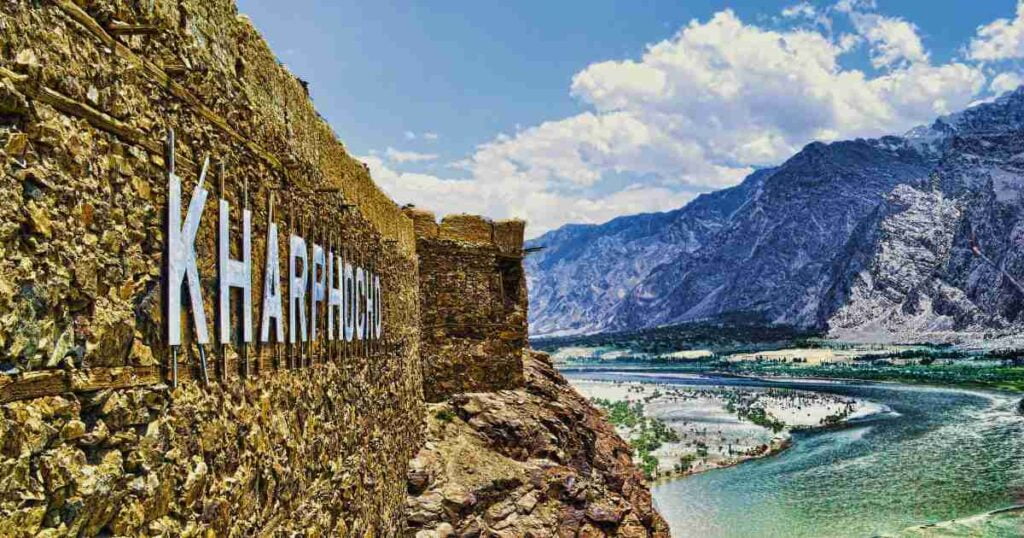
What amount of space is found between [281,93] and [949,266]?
16770 centimetres

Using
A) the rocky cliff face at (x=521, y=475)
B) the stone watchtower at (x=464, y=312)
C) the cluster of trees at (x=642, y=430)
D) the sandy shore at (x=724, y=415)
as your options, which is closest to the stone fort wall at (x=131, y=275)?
the rocky cliff face at (x=521, y=475)

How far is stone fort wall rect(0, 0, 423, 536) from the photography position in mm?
3244

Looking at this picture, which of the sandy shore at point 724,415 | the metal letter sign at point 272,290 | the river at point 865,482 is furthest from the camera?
the sandy shore at point 724,415

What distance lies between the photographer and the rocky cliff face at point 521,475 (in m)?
13.8

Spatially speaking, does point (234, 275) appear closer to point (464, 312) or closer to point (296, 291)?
point (296, 291)

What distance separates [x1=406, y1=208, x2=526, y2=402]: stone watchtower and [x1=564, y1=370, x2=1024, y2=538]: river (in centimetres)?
2055

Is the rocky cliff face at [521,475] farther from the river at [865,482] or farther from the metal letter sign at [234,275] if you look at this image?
the river at [865,482]

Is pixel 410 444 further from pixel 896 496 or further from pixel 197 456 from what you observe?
pixel 896 496

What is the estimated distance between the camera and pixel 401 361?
44.2 feet

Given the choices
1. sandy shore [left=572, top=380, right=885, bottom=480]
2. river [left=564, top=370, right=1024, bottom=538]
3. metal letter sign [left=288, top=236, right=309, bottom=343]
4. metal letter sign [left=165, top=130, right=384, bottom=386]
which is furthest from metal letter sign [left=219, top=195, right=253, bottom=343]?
sandy shore [left=572, top=380, right=885, bottom=480]

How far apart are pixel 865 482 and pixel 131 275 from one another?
4543 centimetres

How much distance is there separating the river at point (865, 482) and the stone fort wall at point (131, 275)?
32339mm

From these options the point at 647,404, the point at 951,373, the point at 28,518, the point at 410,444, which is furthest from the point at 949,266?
the point at 28,518

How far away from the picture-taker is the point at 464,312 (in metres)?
18.2
